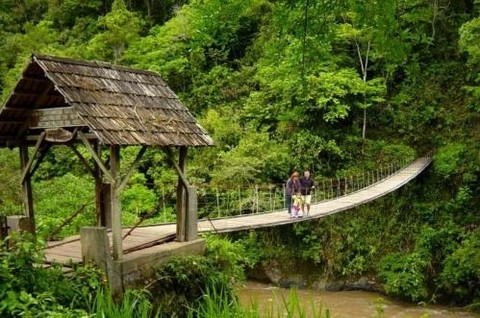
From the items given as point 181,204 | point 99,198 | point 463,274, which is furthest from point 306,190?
point 99,198

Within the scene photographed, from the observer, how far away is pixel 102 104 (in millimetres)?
6219

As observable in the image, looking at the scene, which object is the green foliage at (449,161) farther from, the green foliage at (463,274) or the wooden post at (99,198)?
the wooden post at (99,198)

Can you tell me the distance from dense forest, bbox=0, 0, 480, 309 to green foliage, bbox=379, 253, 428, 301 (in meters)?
0.03

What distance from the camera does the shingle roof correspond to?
5952 mm

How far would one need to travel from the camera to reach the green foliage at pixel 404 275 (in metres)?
12.1

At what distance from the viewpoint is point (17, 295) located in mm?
4102

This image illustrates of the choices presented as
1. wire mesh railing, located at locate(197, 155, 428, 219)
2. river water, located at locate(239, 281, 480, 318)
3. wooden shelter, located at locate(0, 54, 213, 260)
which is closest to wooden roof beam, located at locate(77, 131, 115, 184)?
wooden shelter, located at locate(0, 54, 213, 260)

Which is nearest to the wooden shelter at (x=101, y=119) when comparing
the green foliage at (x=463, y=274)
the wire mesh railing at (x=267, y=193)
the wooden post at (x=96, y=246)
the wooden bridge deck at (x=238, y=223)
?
the wooden post at (x=96, y=246)

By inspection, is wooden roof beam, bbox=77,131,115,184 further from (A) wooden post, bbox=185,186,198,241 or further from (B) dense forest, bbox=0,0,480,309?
(B) dense forest, bbox=0,0,480,309

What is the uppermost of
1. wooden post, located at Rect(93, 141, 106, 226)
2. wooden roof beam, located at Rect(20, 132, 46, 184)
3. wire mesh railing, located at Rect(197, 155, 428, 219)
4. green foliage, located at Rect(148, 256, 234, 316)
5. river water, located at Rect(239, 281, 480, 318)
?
wooden roof beam, located at Rect(20, 132, 46, 184)

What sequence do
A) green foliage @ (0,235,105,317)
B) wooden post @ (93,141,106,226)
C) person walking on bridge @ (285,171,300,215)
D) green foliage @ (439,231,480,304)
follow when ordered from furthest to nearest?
green foliage @ (439,231,480,304) → person walking on bridge @ (285,171,300,215) → wooden post @ (93,141,106,226) → green foliage @ (0,235,105,317)

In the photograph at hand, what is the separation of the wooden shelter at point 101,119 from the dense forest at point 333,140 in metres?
3.03

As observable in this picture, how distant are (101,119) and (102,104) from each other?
35 cm

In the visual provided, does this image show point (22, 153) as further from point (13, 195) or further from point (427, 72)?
point (427, 72)
